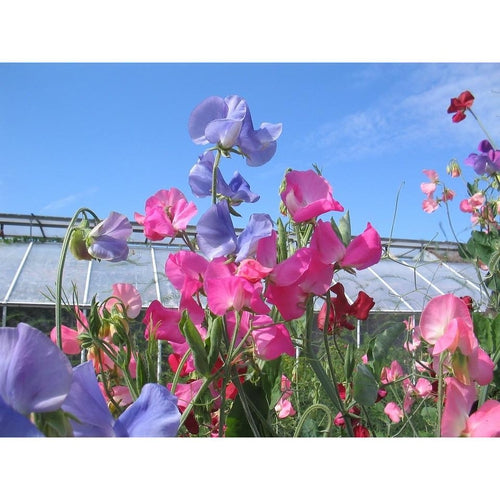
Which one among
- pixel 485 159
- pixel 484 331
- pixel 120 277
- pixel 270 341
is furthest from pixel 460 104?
pixel 120 277

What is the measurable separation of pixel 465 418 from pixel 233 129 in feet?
0.96

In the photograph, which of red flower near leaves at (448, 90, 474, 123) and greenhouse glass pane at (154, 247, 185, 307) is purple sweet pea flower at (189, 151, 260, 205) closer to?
red flower near leaves at (448, 90, 474, 123)

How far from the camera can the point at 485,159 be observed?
4.72ft

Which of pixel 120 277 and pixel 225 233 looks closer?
pixel 225 233

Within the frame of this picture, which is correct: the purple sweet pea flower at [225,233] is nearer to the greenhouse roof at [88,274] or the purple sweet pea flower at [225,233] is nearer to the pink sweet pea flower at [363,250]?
the pink sweet pea flower at [363,250]

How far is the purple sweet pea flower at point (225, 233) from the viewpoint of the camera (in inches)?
17.7

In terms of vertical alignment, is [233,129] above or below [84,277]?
above

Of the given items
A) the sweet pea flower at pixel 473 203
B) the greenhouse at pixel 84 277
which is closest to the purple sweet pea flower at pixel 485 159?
the sweet pea flower at pixel 473 203

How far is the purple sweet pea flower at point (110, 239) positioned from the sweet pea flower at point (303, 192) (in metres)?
0.18

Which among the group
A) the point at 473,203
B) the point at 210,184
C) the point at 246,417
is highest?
the point at 473,203

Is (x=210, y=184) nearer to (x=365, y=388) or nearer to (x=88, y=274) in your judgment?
(x=365, y=388)

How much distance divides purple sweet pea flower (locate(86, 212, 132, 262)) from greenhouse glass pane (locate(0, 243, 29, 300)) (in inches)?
204

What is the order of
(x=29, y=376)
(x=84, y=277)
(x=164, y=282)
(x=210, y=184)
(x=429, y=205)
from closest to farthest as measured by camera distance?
(x=29, y=376)
(x=210, y=184)
(x=429, y=205)
(x=164, y=282)
(x=84, y=277)
